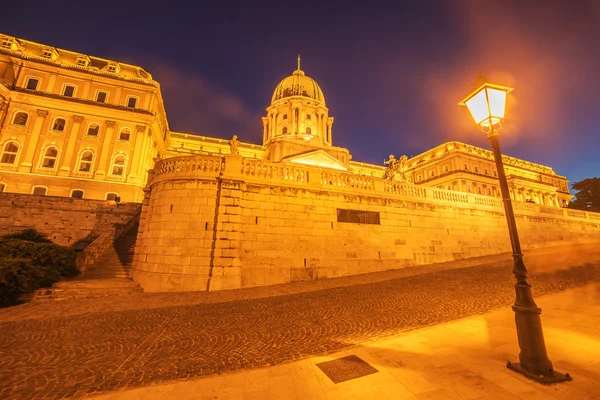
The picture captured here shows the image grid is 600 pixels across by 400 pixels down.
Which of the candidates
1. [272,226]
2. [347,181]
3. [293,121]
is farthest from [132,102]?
[347,181]

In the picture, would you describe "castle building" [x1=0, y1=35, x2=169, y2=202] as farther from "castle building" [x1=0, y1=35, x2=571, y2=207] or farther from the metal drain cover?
the metal drain cover

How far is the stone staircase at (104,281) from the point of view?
964 cm

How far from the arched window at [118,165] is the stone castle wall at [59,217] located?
15.1 metres

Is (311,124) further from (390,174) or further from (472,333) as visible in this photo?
(472,333)

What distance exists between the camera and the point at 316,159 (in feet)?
117

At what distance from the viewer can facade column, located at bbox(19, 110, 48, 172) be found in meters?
29.0

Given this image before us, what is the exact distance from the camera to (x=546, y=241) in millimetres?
21344

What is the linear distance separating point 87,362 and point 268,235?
26.5 ft

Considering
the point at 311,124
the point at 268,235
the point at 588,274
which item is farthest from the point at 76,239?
the point at 311,124

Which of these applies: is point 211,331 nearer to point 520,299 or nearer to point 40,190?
point 520,299

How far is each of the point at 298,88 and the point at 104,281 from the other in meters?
49.5

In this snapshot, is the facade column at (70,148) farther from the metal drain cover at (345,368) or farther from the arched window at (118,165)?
the metal drain cover at (345,368)

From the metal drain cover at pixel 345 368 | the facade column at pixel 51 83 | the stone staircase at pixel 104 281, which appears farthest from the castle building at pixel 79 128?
the metal drain cover at pixel 345 368

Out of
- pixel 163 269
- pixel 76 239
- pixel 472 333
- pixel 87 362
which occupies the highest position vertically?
pixel 76 239
